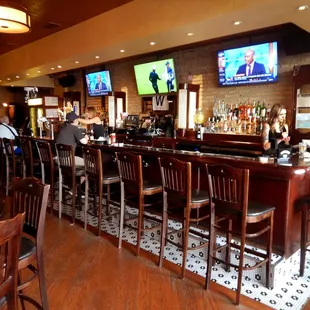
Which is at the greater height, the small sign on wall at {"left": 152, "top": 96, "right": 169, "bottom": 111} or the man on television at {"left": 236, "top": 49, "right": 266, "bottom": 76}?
the man on television at {"left": 236, "top": 49, "right": 266, "bottom": 76}

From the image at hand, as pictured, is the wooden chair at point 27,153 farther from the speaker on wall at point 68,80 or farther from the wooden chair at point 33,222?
the speaker on wall at point 68,80

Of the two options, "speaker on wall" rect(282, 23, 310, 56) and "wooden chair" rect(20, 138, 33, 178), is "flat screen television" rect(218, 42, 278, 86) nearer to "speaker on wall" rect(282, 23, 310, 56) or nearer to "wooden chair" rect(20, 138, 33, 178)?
"speaker on wall" rect(282, 23, 310, 56)

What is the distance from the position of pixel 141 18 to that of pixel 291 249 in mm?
3602

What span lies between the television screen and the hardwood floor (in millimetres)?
4460

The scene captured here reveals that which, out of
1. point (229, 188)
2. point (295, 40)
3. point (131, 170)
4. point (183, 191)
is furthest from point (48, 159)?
point (295, 40)

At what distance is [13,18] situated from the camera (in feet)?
12.8

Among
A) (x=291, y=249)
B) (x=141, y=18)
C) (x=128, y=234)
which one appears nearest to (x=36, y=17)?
(x=141, y=18)

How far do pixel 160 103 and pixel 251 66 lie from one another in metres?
2.62

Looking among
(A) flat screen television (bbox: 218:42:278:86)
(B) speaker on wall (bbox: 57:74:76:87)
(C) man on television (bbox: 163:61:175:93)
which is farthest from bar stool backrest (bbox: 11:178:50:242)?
(B) speaker on wall (bbox: 57:74:76:87)

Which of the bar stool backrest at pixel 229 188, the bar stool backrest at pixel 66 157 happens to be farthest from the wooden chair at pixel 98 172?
the bar stool backrest at pixel 229 188

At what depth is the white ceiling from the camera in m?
3.35

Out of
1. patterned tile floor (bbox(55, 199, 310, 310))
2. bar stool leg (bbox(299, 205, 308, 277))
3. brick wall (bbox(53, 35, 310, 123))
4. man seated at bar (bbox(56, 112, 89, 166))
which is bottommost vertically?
patterned tile floor (bbox(55, 199, 310, 310))

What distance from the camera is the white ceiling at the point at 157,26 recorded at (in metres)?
3.35

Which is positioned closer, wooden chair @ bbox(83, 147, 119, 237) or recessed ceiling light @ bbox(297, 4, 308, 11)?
recessed ceiling light @ bbox(297, 4, 308, 11)
